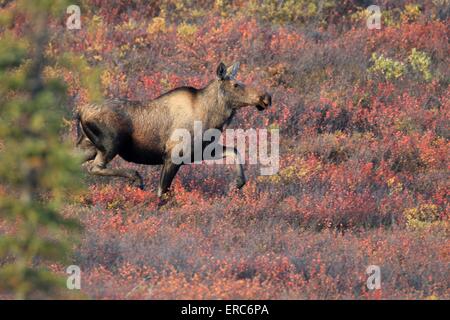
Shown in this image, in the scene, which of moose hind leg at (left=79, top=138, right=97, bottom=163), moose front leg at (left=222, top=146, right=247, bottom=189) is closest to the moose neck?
moose front leg at (left=222, top=146, right=247, bottom=189)

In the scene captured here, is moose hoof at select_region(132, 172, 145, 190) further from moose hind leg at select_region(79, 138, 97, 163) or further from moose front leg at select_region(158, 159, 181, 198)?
moose hind leg at select_region(79, 138, 97, 163)

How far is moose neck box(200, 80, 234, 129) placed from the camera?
14.5m

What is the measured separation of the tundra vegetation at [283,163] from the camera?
11.6 metres

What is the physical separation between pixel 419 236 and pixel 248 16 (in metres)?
8.39

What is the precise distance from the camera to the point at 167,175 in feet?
47.1

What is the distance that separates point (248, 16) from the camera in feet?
69.1

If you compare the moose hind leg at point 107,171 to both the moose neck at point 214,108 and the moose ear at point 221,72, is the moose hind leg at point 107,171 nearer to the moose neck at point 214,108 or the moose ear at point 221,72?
the moose neck at point 214,108

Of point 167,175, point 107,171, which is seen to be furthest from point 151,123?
point 107,171

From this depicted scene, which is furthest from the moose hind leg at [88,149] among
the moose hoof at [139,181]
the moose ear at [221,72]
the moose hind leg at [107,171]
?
the moose ear at [221,72]

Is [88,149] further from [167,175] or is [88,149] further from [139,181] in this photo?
[167,175]

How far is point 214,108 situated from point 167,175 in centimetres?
112

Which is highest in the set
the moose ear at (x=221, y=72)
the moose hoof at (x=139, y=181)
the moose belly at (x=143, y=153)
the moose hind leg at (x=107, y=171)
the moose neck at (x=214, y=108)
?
the moose ear at (x=221, y=72)
